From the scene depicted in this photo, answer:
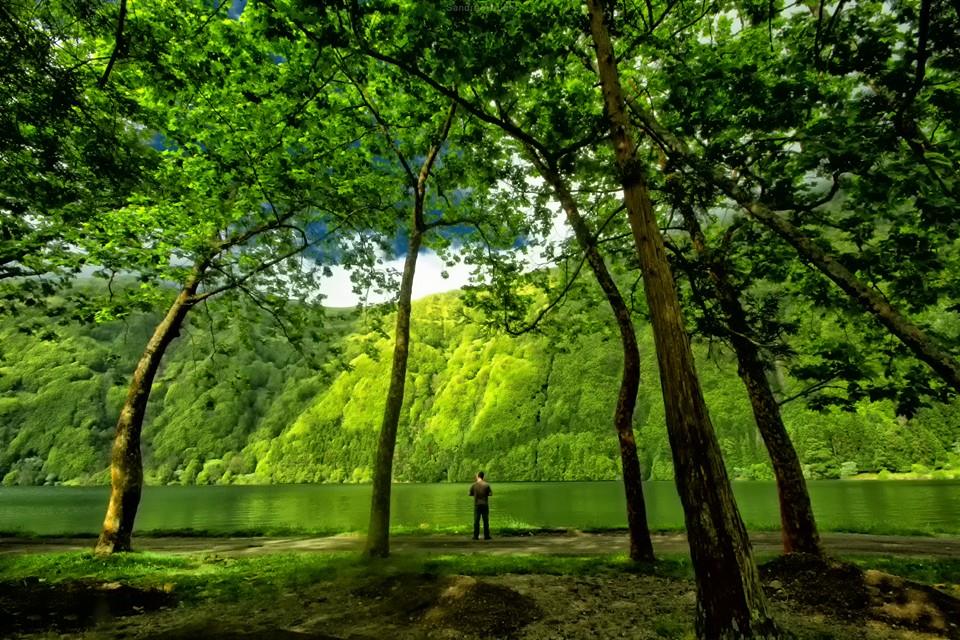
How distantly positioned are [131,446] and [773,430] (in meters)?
20.2

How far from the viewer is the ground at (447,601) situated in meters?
7.71

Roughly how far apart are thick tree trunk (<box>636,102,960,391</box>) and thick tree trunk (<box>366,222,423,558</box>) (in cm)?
885

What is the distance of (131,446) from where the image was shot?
16.0 meters

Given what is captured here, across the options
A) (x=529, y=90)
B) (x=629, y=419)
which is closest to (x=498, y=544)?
(x=629, y=419)

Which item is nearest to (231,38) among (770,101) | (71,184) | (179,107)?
(179,107)

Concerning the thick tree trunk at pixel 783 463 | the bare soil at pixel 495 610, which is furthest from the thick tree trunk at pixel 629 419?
the thick tree trunk at pixel 783 463

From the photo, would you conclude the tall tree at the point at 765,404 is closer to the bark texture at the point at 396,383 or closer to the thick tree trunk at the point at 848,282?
the thick tree trunk at the point at 848,282

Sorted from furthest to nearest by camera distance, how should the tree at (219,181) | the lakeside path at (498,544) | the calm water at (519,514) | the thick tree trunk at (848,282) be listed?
the calm water at (519,514)
the lakeside path at (498,544)
the tree at (219,181)
the thick tree trunk at (848,282)

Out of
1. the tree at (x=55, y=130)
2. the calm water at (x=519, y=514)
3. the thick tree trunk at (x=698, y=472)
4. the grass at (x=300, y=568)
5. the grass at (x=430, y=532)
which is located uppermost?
the tree at (x=55, y=130)

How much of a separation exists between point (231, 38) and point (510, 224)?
9779mm

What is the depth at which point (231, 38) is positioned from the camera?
390 inches

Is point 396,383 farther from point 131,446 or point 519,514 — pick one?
point 519,514

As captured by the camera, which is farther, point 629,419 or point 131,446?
point 131,446

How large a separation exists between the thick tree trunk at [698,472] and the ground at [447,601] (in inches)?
78.2
